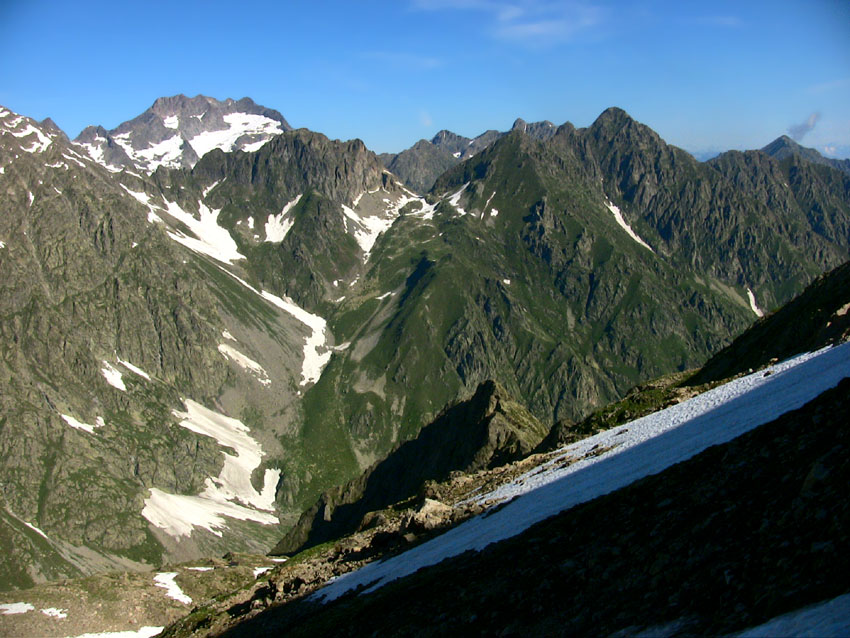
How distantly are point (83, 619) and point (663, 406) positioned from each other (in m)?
84.8

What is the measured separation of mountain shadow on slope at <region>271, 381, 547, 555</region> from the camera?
132 meters

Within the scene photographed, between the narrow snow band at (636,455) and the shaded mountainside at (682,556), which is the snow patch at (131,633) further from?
the shaded mountainside at (682,556)

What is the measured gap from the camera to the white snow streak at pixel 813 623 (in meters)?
11.7

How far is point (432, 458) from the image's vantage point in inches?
6152

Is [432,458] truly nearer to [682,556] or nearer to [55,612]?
[55,612]

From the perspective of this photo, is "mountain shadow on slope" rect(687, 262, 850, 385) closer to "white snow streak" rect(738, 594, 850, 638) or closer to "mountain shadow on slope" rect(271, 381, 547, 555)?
"white snow streak" rect(738, 594, 850, 638)

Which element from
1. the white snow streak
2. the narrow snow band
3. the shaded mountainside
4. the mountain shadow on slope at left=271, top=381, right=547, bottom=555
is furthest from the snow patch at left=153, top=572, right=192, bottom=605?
the white snow streak

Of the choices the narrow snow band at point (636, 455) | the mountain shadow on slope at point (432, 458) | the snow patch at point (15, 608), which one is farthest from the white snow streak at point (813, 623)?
the snow patch at point (15, 608)

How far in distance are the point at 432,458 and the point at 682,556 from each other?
464 ft

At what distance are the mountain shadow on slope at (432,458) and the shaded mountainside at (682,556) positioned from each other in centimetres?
9152

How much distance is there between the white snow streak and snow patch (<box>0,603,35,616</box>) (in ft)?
348

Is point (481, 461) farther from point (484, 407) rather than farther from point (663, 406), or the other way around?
point (663, 406)

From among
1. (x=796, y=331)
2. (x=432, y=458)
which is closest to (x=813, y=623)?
(x=796, y=331)

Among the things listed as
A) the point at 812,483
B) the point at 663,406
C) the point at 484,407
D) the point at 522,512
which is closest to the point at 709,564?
the point at 812,483
